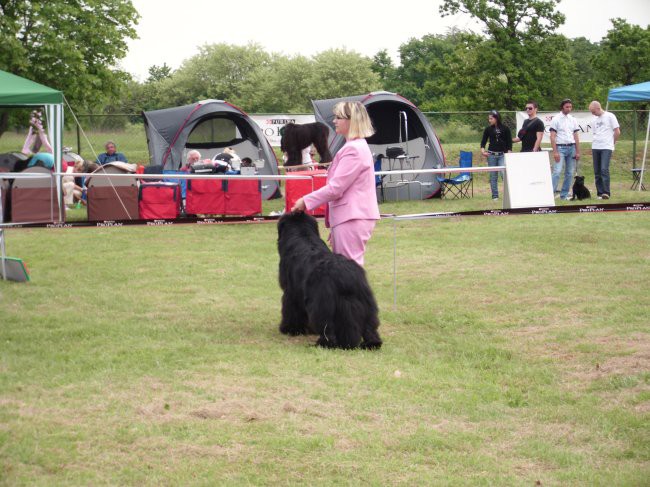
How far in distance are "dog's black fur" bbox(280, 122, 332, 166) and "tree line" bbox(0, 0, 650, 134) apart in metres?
5.06

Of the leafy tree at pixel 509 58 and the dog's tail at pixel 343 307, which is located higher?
the leafy tree at pixel 509 58

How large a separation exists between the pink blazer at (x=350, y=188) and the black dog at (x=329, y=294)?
312 mm

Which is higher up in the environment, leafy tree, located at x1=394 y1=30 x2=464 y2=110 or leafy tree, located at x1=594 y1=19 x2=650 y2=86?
leafy tree, located at x1=394 y1=30 x2=464 y2=110

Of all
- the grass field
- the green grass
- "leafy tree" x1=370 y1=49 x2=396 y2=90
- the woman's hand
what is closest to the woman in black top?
the grass field

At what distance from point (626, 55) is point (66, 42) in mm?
21817

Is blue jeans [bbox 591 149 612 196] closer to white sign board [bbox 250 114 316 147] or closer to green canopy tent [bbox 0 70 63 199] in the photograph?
white sign board [bbox 250 114 316 147]

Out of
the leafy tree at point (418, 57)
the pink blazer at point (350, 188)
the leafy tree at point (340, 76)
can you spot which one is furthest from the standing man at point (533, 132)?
the leafy tree at point (418, 57)

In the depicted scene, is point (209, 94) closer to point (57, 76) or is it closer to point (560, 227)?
point (57, 76)

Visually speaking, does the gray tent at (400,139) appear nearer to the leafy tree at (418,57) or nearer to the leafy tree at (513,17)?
the leafy tree at (513,17)

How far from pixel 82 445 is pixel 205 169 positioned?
11.5 meters

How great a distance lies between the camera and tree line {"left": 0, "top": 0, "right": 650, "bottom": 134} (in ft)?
73.2

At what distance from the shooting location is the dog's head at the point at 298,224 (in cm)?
654

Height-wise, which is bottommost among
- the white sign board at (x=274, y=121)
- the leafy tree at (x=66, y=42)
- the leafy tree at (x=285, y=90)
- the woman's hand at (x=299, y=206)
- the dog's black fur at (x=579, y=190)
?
the woman's hand at (x=299, y=206)

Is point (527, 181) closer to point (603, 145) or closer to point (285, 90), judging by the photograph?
point (603, 145)
